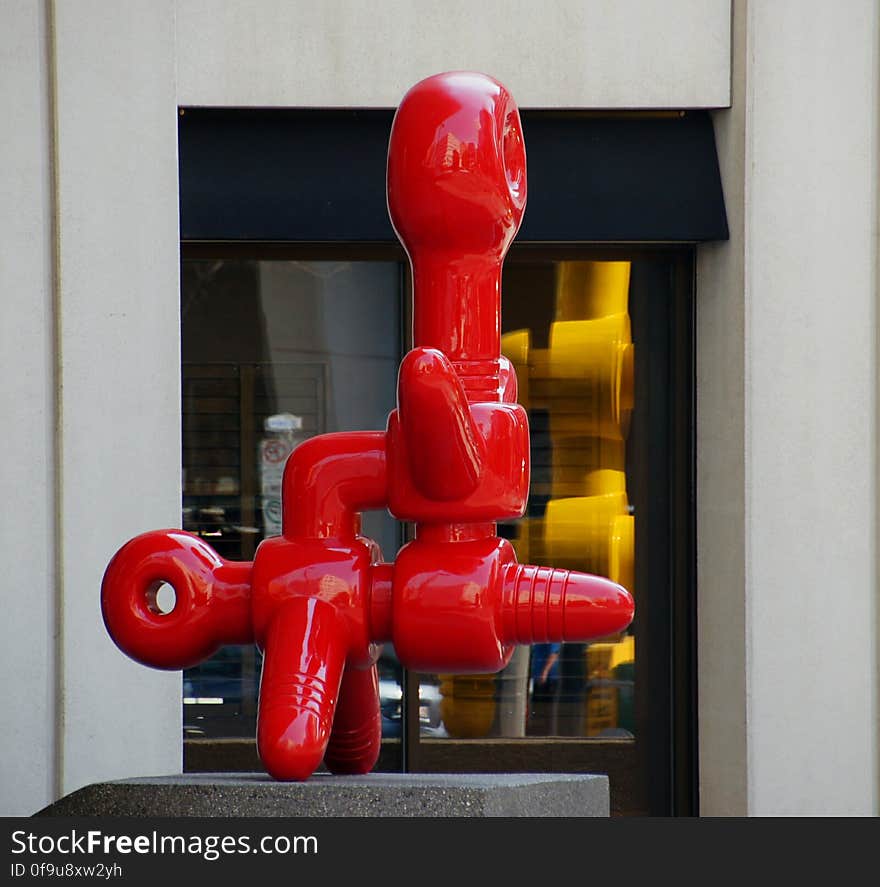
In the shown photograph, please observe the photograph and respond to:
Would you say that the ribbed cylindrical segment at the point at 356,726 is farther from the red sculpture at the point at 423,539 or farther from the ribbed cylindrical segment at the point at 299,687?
the ribbed cylindrical segment at the point at 299,687

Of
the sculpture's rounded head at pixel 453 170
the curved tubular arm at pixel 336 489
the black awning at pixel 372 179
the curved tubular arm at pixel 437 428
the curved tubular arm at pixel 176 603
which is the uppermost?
the black awning at pixel 372 179

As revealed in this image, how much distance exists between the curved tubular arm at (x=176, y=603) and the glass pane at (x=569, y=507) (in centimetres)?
385

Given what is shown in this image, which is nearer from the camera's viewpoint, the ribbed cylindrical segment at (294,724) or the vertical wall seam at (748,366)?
the ribbed cylindrical segment at (294,724)

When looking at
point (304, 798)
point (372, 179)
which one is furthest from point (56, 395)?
point (304, 798)

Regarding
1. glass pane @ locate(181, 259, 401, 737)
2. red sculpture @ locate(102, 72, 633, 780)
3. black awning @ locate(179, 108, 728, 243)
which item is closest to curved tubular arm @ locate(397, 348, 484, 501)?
red sculpture @ locate(102, 72, 633, 780)

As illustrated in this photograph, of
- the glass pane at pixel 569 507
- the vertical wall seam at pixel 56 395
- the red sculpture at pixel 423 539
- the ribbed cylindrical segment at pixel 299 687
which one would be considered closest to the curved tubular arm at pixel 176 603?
the red sculpture at pixel 423 539

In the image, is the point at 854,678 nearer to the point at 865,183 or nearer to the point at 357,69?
the point at 865,183

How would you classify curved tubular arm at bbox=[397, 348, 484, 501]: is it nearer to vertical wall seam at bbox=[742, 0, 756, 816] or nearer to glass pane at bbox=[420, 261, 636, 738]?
vertical wall seam at bbox=[742, 0, 756, 816]

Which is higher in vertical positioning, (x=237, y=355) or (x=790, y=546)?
(x=237, y=355)

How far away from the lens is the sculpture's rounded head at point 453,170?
2969mm

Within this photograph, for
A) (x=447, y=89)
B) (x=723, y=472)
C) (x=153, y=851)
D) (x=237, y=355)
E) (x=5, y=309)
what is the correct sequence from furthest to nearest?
(x=237, y=355), (x=723, y=472), (x=5, y=309), (x=447, y=89), (x=153, y=851)

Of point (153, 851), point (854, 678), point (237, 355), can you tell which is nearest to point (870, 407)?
point (854, 678)

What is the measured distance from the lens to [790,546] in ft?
19.8

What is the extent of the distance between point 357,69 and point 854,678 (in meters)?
3.44
